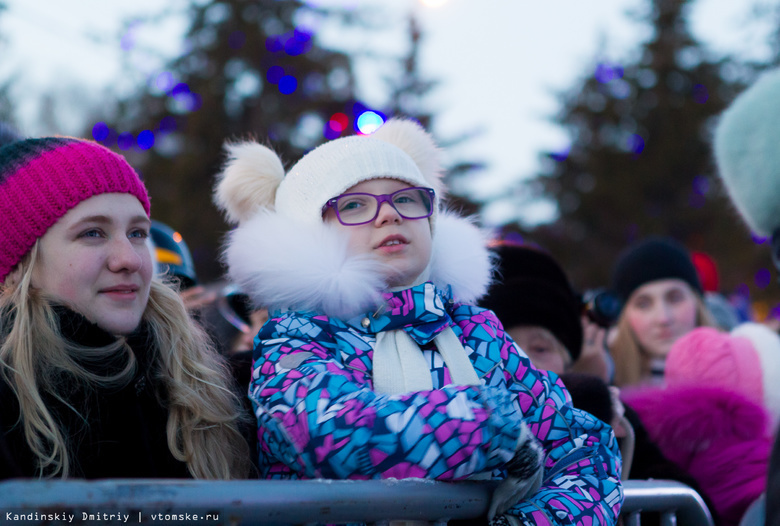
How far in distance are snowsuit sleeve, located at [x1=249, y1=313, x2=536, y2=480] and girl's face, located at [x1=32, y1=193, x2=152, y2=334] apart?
2.26 feet

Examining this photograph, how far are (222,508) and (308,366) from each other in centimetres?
65

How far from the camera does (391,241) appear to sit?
2412mm

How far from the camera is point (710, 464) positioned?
3139mm

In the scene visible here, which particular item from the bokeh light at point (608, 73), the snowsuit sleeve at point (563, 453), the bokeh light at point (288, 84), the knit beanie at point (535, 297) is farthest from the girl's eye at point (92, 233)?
the bokeh light at point (608, 73)

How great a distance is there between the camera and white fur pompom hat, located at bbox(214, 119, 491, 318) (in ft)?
7.39

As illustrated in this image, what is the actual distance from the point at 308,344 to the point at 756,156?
1.48 metres

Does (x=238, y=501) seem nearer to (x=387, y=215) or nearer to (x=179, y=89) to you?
(x=387, y=215)

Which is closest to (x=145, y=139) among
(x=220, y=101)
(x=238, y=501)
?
(x=220, y=101)

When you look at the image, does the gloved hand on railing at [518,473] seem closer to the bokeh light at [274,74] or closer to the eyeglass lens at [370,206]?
the eyeglass lens at [370,206]

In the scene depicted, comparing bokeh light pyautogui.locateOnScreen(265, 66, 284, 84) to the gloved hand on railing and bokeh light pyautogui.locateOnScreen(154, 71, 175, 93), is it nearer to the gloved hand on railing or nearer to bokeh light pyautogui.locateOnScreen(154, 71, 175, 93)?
bokeh light pyautogui.locateOnScreen(154, 71, 175, 93)

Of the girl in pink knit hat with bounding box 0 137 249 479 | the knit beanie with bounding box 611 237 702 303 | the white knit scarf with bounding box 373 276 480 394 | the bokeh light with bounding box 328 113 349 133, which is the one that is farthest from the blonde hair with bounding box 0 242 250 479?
the bokeh light with bounding box 328 113 349 133

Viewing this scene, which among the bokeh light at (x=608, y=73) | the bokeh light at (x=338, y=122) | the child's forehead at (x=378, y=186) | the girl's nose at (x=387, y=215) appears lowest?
the girl's nose at (x=387, y=215)

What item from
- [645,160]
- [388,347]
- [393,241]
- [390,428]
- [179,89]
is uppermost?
[179,89]

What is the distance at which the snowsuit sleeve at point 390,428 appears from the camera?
1679mm
